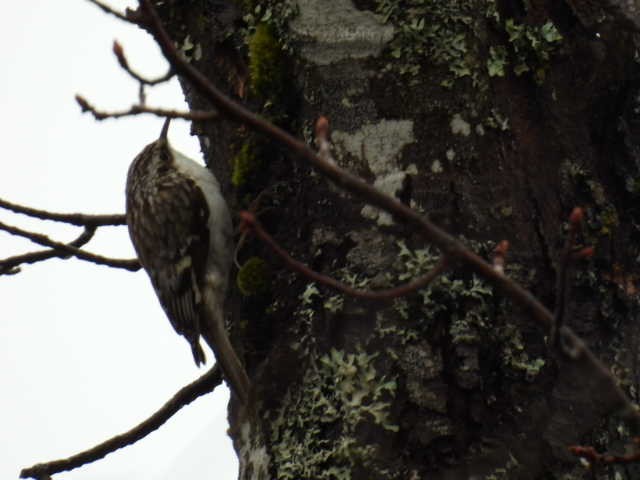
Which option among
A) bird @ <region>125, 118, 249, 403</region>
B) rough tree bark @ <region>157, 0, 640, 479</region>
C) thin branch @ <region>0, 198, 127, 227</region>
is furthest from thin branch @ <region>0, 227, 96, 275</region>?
rough tree bark @ <region>157, 0, 640, 479</region>

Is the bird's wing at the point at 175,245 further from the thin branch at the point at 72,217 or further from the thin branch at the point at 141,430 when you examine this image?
the thin branch at the point at 141,430

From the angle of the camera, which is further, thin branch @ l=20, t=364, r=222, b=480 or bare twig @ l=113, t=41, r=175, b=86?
thin branch @ l=20, t=364, r=222, b=480

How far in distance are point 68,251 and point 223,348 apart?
43 centimetres

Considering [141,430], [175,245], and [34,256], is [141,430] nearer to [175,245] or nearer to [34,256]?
[34,256]

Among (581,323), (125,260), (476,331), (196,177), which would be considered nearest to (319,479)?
(476,331)

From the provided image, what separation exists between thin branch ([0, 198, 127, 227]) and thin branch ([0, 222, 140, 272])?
79 millimetres

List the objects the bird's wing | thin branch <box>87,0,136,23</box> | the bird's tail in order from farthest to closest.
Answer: the bird's wing
the bird's tail
thin branch <box>87,0,136,23</box>

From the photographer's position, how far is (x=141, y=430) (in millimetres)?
2551

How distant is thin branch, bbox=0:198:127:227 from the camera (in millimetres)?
2531

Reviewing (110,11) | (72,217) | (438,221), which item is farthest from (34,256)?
(110,11)

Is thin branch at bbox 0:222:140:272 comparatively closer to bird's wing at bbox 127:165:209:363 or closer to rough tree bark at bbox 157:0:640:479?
bird's wing at bbox 127:165:209:363

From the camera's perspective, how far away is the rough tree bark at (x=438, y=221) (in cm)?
174

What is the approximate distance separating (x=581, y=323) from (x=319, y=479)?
0.50 meters

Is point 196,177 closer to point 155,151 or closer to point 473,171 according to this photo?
point 155,151
